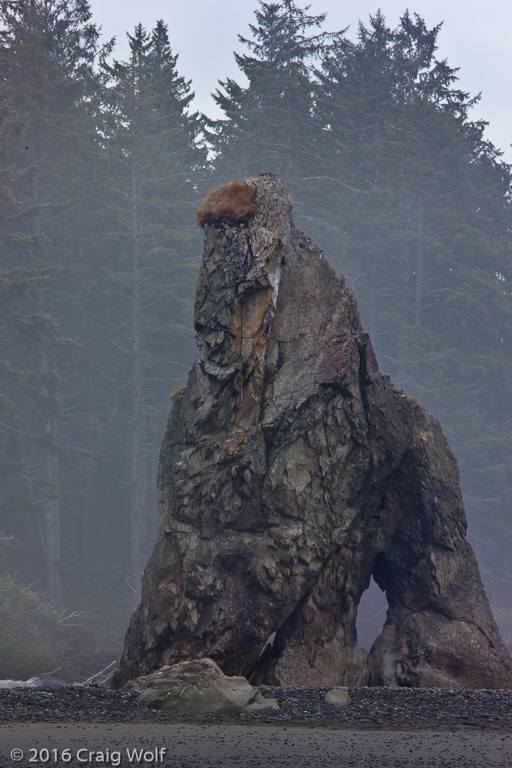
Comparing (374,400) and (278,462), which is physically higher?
(374,400)

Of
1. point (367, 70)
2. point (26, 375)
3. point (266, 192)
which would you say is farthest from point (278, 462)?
point (367, 70)

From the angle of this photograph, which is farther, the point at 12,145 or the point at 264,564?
the point at 12,145

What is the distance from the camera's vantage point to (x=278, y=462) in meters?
13.4

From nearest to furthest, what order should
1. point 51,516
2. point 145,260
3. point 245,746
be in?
1. point 245,746
2. point 51,516
3. point 145,260

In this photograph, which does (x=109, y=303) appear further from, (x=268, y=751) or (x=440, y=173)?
(x=268, y=751)

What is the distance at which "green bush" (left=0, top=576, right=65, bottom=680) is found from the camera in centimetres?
2097

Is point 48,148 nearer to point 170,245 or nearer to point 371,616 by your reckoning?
point 170,245

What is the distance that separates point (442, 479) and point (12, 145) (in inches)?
1165

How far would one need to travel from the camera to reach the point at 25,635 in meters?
22.9

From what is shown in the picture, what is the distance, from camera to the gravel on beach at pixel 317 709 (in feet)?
29.6

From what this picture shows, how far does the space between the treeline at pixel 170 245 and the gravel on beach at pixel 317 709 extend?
63.1 ft

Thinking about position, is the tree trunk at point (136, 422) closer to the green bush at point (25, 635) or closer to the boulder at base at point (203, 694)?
the green bush at point (25, 635)

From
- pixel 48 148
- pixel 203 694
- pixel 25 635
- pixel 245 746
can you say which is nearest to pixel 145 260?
pixel 48 148

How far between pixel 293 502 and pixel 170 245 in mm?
28046
